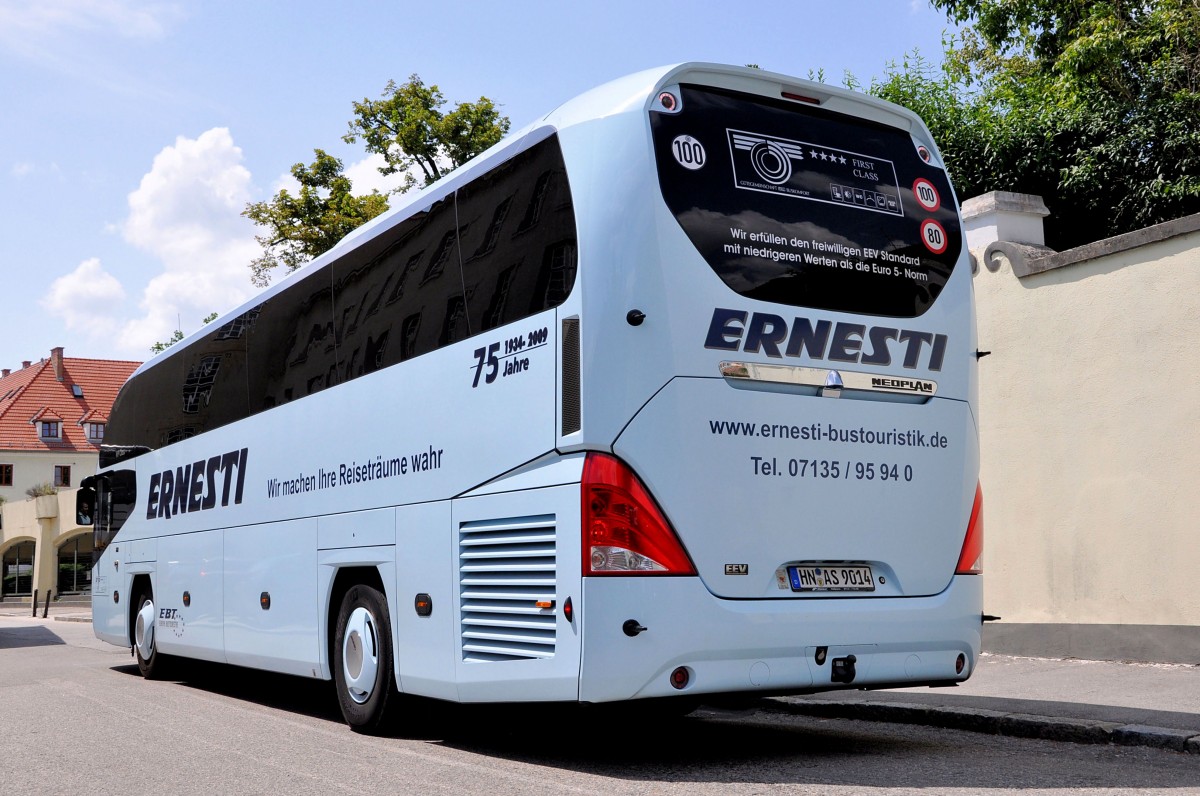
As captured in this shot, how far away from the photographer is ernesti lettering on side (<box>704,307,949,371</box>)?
6691 millimetres

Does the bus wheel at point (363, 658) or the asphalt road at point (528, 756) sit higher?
the bus wheel at point (363, 658)

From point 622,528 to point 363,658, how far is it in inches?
125

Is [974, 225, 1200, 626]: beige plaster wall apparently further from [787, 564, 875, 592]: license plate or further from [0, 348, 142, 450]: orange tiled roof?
[0, 348, 142, 450]: orange tiled roof

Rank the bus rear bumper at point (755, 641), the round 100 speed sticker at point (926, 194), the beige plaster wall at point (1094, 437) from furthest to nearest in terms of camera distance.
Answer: the beige plaster wall at point (1094, 437) < the round 100 speed sticker at point (926, 194) < the bus rear bumper at point (755, 641)

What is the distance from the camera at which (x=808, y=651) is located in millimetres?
6668

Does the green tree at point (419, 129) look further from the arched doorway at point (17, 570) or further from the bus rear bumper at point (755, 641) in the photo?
the arched doorway at point (17, 570)

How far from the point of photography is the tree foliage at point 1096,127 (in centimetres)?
1945

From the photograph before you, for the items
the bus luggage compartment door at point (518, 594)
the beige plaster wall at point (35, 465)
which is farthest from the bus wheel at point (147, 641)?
the beige plaster wall at point (35, 465)

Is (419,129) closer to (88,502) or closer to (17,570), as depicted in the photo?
(88,502)

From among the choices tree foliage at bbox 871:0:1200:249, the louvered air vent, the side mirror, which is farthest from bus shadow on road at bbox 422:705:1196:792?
tree foliage at bbox 871:0:1200:249

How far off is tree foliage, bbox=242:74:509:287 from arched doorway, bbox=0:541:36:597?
38590 mm

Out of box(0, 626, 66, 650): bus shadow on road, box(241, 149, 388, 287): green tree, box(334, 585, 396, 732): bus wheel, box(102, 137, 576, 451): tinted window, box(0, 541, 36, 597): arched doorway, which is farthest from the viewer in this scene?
box(0, 541, 36, 597): arched doorway

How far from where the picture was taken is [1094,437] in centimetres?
1153

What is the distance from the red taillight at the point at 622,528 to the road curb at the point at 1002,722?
2.84m
